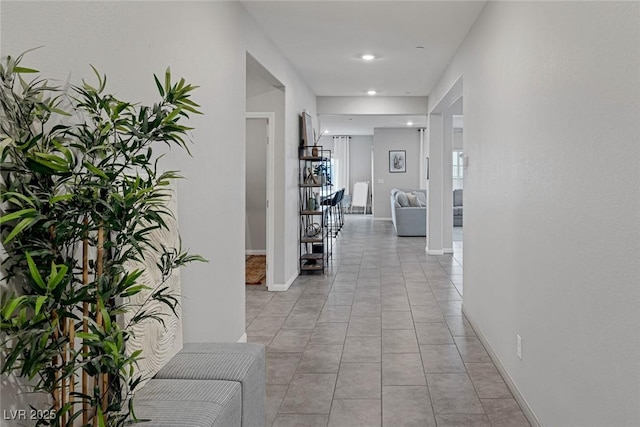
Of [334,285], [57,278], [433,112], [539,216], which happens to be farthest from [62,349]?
[433,112]

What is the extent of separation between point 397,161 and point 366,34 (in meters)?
9.48

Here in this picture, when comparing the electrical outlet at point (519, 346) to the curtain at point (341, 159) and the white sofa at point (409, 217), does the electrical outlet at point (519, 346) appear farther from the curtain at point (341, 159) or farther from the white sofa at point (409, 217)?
the curtain at point (341, 159)

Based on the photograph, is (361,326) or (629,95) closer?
(629,95)

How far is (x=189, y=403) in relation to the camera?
170cm

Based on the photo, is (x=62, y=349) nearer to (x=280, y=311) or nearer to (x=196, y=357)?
(x=196, y=357)

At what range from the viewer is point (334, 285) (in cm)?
597

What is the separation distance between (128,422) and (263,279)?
4.80m

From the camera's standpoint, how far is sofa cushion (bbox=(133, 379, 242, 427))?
158 cm

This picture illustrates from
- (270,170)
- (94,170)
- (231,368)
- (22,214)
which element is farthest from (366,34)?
(22,214)

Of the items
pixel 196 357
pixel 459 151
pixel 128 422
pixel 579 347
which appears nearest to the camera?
pixel 128 422

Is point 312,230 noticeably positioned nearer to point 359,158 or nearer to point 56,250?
point 56,250

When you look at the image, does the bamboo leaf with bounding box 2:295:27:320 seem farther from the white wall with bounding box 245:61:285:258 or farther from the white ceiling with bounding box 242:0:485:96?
the white wall with bounding box 245:61:285:258

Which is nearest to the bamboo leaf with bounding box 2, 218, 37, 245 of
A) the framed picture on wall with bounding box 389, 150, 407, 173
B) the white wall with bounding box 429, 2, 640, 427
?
the white wall with bounding box 429, 2, 640, 427

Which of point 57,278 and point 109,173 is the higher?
point 109,173
